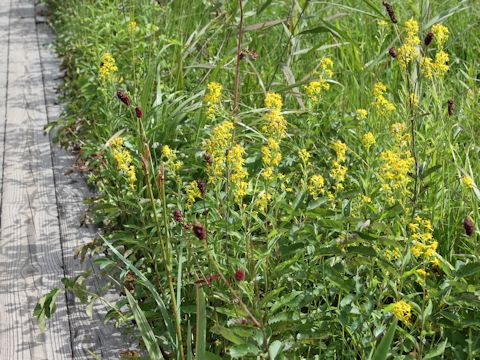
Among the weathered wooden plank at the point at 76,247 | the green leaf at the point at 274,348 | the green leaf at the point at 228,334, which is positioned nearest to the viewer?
the green leaf at the point at 228,334

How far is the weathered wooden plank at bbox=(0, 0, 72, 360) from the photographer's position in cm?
248

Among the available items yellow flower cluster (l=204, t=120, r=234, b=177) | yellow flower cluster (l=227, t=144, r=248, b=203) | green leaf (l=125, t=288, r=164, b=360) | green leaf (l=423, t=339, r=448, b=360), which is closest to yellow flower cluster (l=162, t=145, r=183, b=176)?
yellow flower cluster (l=204, t=120, r=234, b=177)

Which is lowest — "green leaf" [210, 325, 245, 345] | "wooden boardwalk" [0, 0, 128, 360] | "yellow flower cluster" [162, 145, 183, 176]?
"wooden boardwalk" [0, 0, 128, 360]

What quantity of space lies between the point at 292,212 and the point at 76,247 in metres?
1.16

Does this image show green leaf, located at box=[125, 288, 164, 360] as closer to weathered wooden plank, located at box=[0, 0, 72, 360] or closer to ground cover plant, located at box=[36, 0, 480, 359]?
ground cover plant, located at box=[36, 0, 480, 359]

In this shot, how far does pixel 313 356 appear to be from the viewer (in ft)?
7.18

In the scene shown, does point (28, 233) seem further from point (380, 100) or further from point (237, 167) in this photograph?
point (380, 100)

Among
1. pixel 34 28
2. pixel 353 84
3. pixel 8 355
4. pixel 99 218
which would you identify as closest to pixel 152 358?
pixel 8 355

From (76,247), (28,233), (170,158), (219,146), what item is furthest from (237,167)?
(28,233)

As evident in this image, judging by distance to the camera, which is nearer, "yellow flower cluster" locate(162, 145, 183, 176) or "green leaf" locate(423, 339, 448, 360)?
"green leaf" locate(423, 339, 448, 360)

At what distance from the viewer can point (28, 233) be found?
10.2 feet

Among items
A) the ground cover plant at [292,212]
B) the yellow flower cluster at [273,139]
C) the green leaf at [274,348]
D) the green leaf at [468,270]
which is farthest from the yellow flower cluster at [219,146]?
the green leaf at [468,270]

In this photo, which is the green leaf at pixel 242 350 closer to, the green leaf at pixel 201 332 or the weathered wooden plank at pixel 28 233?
the green leaf at pixel 201 332

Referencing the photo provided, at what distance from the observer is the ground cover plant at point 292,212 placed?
197 cm
